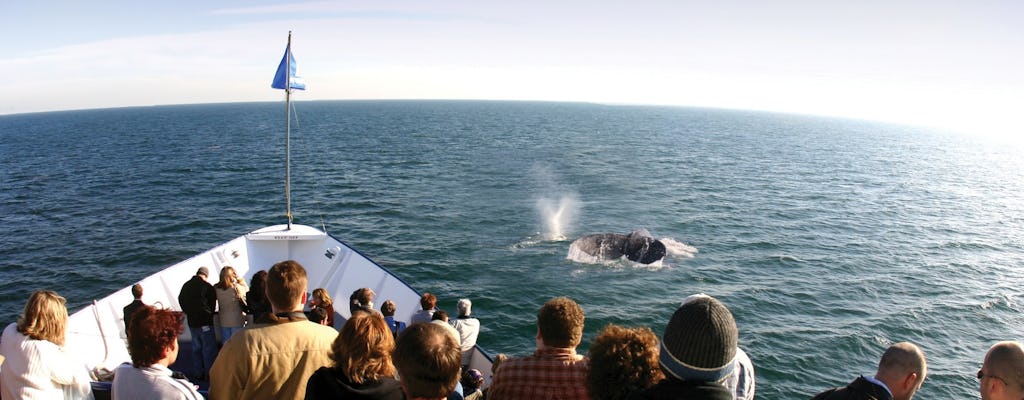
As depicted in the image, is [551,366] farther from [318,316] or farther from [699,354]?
[318,316]

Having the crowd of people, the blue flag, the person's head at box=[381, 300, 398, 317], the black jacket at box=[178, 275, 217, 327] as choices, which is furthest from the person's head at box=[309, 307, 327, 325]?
the blue flag

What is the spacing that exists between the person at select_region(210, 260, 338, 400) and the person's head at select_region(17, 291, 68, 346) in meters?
1.82

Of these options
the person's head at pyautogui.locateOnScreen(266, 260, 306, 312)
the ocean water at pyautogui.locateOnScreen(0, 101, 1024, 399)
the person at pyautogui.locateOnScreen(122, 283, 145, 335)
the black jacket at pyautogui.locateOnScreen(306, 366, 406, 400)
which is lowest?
the ocean water at pyautogui.locateOnScreen(0, 101, 1024, 399)

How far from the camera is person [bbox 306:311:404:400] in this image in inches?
146

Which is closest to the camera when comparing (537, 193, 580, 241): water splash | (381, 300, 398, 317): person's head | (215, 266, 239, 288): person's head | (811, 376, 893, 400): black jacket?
(811, 376, 893, 400): black jacket

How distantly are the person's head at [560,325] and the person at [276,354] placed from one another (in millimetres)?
1723

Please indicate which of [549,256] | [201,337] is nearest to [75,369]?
[201,337]

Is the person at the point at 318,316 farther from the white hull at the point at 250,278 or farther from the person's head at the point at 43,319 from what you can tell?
the person's head at the point at 43,319

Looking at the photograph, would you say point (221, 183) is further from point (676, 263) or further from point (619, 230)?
point (676, 263)

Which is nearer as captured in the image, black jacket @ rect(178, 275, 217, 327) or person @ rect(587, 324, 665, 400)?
person @ rect(587, 324, 665, 400)

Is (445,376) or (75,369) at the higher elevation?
(445,376)

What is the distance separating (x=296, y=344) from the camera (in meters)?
4.38

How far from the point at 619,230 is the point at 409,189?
56.9 feet

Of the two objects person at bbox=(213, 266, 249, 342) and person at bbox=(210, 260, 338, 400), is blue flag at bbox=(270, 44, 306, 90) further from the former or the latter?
person at bbox=(210, 260, 338, 400)
